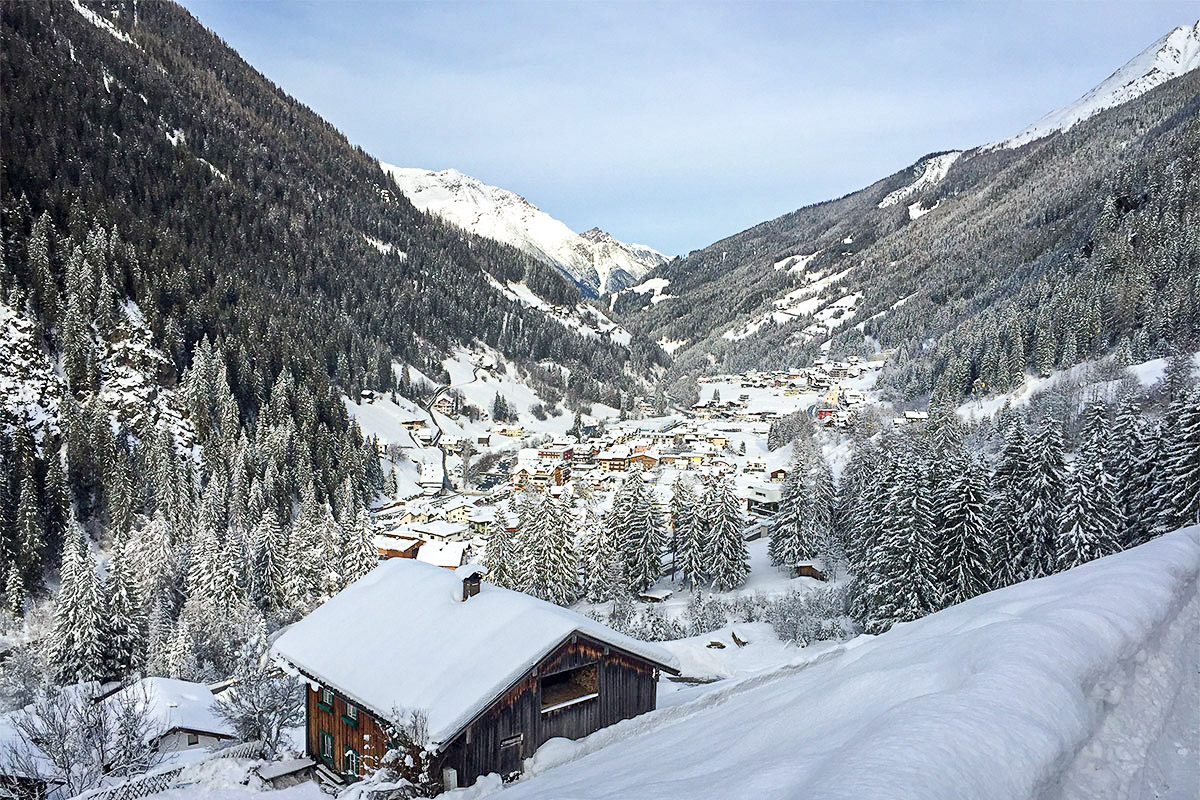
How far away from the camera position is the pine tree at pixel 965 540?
1331 inches

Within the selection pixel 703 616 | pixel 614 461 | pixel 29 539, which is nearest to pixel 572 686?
pixel 703 616

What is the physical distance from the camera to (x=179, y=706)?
29.1 metres

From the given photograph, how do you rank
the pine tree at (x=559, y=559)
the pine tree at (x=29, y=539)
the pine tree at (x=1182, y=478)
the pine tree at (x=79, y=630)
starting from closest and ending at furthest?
the pine tree at (x=1182, y=478)
the pine tree at (x=79, y=630)
the pine tree at (x=559, y=559)
the pine tree at (x=29, y=539)

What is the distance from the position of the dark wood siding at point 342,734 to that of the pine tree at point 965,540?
29.3 metres

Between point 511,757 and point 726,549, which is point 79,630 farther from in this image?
point 726,549

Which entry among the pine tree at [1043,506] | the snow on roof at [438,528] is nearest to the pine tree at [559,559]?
the snow on roof at [438,528]

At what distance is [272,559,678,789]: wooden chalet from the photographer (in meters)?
15.1

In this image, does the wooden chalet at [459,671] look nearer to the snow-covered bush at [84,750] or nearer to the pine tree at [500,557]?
the snow-covered bush at [84,750]

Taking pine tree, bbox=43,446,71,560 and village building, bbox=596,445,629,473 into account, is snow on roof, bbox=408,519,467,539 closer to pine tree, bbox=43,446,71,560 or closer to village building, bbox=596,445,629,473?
pine tree, bbox=43,446,71,560

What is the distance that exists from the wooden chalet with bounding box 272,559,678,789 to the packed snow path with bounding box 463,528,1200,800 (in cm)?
628

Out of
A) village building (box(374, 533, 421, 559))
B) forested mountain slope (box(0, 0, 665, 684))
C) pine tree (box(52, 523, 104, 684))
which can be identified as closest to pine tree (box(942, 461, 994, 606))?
forested mountain slope (box(0, 0, 665, 684))

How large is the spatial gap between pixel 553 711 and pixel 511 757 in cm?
153

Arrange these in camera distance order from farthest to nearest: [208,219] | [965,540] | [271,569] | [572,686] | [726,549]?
[208,219] < [271,569] < [726,549] < [965,540] < [572,686]

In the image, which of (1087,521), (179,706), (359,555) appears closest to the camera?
(179,706)
